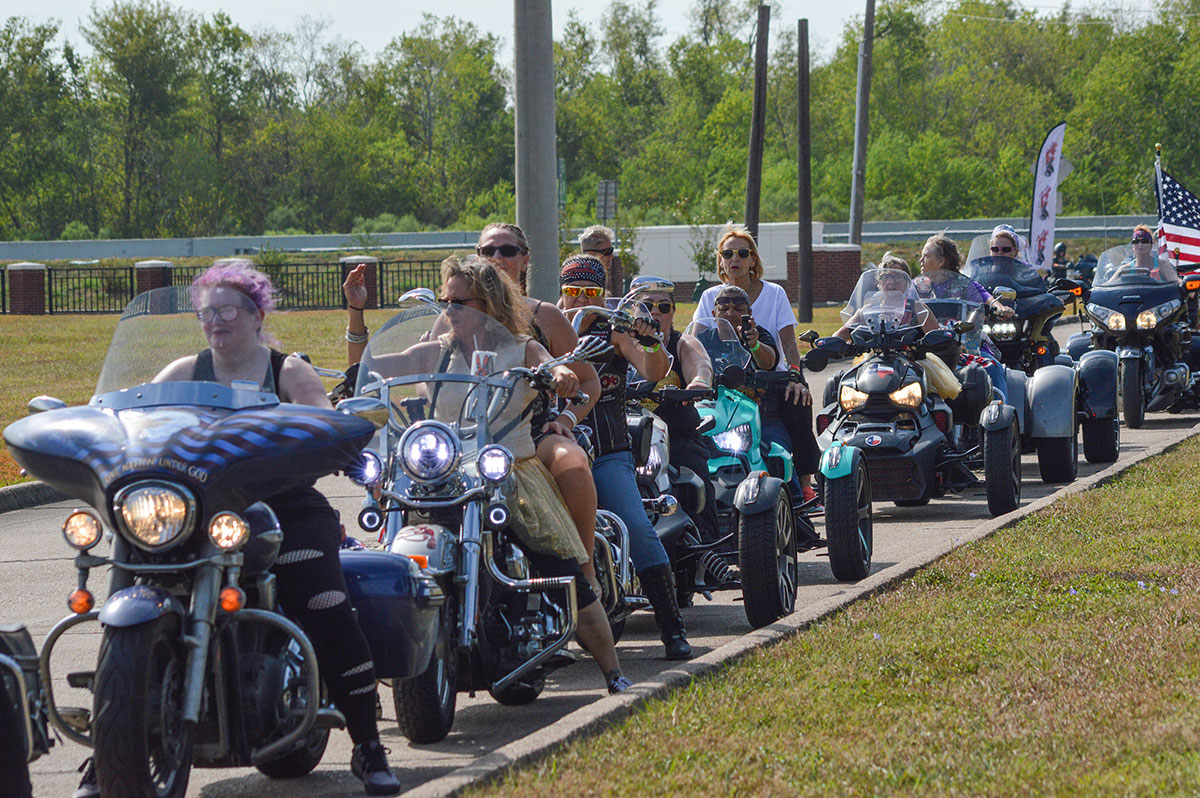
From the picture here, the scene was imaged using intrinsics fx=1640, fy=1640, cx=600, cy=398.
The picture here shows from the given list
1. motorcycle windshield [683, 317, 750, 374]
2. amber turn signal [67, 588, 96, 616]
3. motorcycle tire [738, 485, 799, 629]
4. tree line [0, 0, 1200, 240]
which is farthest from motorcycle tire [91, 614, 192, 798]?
tree line [0, 0, 1200, 240]

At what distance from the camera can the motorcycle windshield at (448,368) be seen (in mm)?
5504

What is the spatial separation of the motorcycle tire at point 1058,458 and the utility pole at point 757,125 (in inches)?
757

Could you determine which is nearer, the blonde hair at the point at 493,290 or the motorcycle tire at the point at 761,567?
the blonde hair at the point at 493,290

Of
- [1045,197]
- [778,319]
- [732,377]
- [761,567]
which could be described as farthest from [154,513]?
[1045,197]

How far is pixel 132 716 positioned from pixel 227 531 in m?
0.52

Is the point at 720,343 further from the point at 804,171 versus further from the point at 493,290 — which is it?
the point at 804,171

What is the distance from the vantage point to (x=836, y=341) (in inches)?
393

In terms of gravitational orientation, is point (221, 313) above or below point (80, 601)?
above

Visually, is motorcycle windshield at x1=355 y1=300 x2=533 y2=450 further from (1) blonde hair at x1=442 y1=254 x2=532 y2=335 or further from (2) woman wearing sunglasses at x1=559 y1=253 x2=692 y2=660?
(2) woman wearing sunglasses at x1=559 y1=253 x2=692 y2=660

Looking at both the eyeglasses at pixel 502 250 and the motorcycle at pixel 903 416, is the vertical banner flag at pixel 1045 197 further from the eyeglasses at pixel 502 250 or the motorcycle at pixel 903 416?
the eyeglasses at pixel 502 250

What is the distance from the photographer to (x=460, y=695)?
6.43m

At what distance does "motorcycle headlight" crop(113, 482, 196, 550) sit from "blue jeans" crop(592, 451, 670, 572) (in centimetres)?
258

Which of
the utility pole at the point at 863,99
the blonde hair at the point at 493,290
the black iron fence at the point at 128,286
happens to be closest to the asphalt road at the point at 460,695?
the blonde hair at the point at 493,290

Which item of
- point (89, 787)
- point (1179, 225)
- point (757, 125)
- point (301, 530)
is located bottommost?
point (89, 787)
